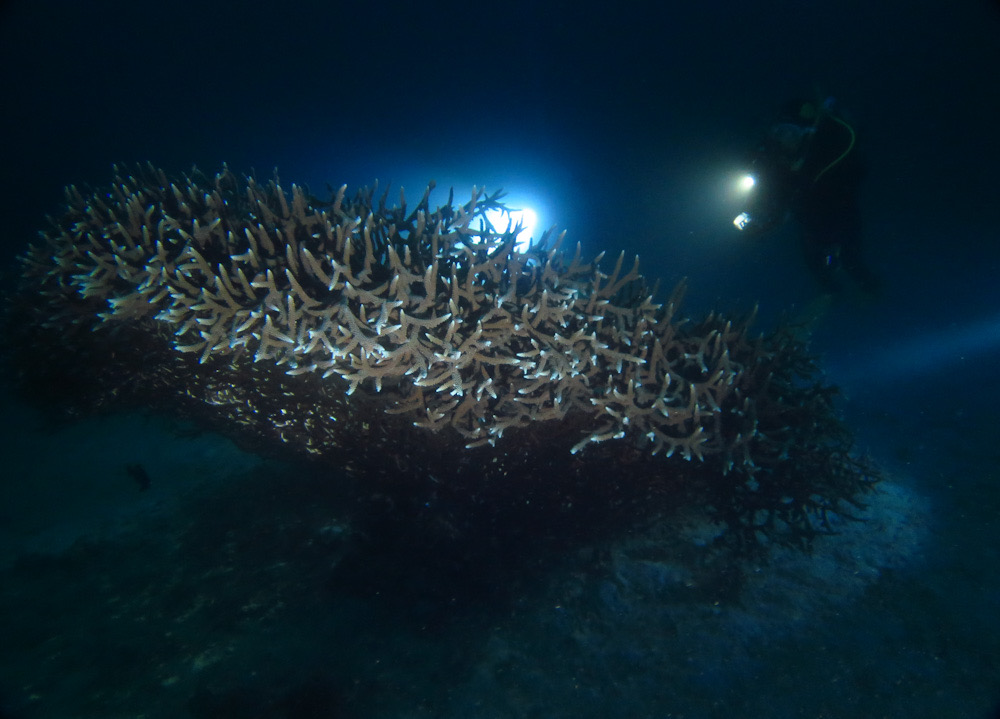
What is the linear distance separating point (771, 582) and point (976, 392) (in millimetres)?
10533

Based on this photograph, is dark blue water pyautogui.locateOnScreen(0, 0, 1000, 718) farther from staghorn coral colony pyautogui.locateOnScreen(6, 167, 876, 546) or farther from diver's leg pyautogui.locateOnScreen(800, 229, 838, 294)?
diver's leg pyautogui.locateOnScreen(800, 229, 838, 294)

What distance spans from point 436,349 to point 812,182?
8917 millimetres

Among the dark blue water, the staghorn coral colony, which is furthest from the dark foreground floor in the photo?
the staghorn coral colony

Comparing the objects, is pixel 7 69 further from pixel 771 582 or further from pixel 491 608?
pixel 771 582

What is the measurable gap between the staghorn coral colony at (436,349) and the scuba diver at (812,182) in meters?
5.59

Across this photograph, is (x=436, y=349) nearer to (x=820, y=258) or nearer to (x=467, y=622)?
(x=467, y=622)

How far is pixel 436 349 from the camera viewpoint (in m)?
3.45

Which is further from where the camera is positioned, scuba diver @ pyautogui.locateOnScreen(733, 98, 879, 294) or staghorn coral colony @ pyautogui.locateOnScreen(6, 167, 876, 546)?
scuba diver @ pyautogui.locateOnScreen(733, 98, 879, 294)

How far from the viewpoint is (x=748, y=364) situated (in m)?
4.16

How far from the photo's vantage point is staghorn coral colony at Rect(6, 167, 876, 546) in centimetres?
350

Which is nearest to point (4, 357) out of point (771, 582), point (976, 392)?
point (771, 582)

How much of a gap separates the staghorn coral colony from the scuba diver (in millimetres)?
5595

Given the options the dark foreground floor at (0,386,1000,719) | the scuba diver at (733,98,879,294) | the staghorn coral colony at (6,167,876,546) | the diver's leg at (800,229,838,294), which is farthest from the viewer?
the diver's leg at (800,229,838,294)

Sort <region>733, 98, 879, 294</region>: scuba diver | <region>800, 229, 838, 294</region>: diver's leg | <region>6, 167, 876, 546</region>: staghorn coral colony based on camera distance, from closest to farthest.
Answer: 1. <region>6, 167, 876, 546</region>: staghorn coral colony
2. <region>733, 98, 879, 294</region>: scuba diver
3. <region>800, 229, 838, 294</region>: diver's leg
